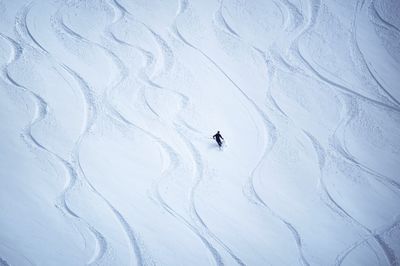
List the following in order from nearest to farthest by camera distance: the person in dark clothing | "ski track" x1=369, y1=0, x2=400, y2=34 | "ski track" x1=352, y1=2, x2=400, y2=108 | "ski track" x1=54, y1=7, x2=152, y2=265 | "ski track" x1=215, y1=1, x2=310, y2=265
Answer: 1. "ski track" x1=54, y1=7, x2=152, y2=265
2. "ski track" x1=215, y1=1, x2=310, y2=265
3. the person in dark clothing
4. "ski track" x1=352, y1=2, x2=400, y2=108
5. "ski track" x1=369, y1=0, x2=400, y2=34

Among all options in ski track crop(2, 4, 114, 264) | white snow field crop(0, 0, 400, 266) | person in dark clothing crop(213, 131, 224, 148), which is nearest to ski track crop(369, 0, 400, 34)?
white snow field crop(0, 0, 400, 266)

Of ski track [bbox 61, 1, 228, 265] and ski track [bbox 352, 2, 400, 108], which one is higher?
ski track [bbox 352, 2, 400, 108]

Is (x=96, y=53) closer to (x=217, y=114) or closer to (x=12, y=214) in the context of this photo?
(x=217, y=114)

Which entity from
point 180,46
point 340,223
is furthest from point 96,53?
point 340,223

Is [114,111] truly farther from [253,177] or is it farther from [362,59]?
[362,59]

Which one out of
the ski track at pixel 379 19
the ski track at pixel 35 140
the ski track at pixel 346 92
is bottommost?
the ski track at pixel 35 140

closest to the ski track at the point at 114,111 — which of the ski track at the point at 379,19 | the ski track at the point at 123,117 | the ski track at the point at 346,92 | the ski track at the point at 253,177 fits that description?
the ski track at the point at 123,117

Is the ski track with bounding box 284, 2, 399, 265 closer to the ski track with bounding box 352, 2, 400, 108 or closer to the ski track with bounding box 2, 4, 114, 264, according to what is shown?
the ski track with bounding box 352, 2, 400, 108

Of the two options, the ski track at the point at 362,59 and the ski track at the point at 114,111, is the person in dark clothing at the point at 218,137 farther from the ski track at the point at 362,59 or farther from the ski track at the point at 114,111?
the ski track at the point at 362,59

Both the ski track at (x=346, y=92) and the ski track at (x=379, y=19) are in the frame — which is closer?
the ski track at (x=346, y=92)
